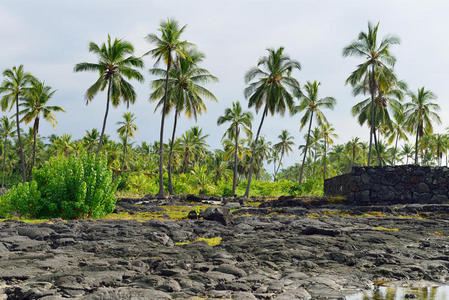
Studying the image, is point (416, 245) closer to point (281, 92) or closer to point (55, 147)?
point (281, 92)

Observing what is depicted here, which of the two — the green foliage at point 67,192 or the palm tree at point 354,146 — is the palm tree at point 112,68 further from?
the palm tree at point 354,146

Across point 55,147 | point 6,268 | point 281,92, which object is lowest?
point 6,268

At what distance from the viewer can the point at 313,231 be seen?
32.2ft

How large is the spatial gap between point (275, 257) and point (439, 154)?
59492 millimetres

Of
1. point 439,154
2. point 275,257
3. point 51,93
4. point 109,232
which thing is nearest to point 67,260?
point 109,232

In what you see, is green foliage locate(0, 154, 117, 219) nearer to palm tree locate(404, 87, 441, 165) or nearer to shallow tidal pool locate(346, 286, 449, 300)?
shallow tidal pool locate(346, 286, 449, 300)

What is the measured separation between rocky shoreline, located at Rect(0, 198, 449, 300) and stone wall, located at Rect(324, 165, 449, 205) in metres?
9.90

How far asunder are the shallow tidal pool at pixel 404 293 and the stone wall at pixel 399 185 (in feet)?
51.2

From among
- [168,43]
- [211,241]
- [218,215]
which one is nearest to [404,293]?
[211,241]

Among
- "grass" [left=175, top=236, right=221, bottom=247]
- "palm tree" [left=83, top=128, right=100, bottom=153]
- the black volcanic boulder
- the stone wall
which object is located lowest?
"grass" [left=175, top=236, right=221, bottom=247]

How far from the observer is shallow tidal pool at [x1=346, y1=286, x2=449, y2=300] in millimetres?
5320

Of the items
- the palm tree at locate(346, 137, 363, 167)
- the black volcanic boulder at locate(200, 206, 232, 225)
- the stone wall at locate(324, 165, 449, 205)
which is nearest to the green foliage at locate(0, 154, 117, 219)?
the black volcanic boulder at locate(200, 206, 232, 225)

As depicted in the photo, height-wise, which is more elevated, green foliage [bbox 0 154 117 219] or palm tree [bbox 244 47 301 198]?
palm tree [bbox 244 47 301 198]

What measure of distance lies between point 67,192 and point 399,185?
15.8m
